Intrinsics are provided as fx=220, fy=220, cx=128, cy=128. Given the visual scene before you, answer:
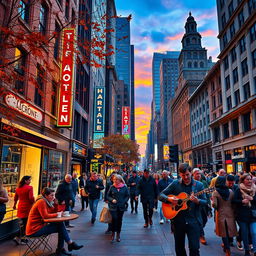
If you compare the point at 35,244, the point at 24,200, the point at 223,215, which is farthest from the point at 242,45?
the point at 35,244

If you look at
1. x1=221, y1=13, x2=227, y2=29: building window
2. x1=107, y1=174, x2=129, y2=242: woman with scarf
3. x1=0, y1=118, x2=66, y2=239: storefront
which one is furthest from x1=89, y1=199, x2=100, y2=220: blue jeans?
x1=221, y1=13, x2=227, y2=29: building window

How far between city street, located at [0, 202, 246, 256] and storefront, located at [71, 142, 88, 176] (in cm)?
1254

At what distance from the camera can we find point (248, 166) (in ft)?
100

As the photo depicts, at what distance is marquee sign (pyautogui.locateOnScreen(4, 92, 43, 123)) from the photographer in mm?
9613

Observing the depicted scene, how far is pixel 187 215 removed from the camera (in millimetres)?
3938

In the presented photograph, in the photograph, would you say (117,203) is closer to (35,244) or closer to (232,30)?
(35,244)

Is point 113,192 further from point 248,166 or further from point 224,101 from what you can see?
point 224,101

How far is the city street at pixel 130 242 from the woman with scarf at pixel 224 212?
701mm

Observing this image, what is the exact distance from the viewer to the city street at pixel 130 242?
5.73 meters

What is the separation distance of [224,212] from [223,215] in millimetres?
78

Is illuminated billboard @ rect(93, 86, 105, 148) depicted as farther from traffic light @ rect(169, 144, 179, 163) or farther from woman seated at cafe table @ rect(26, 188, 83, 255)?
woman seated at cafe table @ rect(26, 188, 83, 255)

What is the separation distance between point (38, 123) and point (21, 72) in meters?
3.10

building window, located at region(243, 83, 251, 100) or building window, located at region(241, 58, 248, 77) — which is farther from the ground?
building window, located at region(241, 58, 248, 77)

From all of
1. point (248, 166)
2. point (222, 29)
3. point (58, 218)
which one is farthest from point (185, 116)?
point (58, 218)
